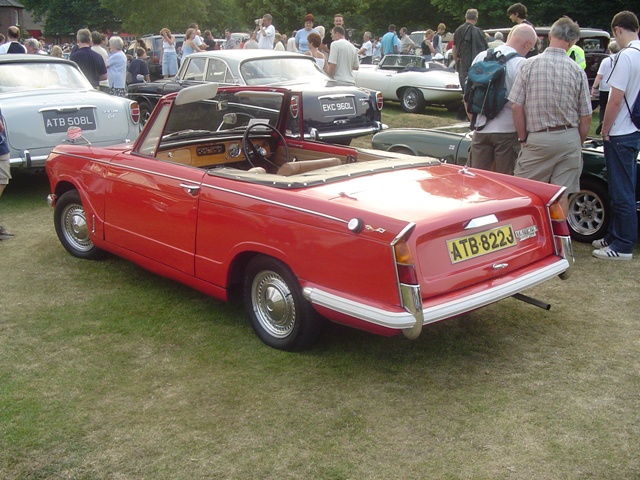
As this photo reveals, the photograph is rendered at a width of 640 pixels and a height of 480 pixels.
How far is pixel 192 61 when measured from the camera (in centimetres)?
1169

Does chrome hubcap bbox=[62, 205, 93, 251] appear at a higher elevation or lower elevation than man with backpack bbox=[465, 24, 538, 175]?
lower

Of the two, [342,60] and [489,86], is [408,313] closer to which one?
[489,86]

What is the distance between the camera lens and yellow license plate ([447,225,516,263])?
12.9ft

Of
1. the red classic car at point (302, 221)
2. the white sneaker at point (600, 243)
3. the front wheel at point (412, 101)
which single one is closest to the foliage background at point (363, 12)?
the front wheel at point (412, 101)

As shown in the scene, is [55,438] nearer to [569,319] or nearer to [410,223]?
[410,223]

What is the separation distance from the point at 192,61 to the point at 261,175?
781 centimetres

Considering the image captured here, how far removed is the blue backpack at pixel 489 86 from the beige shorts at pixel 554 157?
0.54 meters

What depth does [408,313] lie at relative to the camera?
11.9ft

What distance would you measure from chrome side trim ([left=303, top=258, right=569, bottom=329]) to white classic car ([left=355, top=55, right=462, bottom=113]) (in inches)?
440

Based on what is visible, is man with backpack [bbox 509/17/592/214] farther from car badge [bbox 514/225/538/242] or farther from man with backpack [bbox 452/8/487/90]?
man with backpack [bbox 452/8/487/90]

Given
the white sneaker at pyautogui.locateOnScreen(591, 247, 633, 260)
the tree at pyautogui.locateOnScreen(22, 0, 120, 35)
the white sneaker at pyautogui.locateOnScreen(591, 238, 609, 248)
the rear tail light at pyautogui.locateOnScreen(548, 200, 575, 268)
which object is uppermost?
the tree at pyautogui.locateOnScreen(22, 0, 120, 35)

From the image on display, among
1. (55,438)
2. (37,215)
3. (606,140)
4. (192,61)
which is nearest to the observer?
(55,438)

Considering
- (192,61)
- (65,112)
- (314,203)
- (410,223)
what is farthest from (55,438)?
(192,61)

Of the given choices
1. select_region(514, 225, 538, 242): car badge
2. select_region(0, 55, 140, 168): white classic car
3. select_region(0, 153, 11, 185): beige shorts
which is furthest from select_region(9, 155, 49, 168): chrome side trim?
select_region(514, 225, 538, 242): car badge
